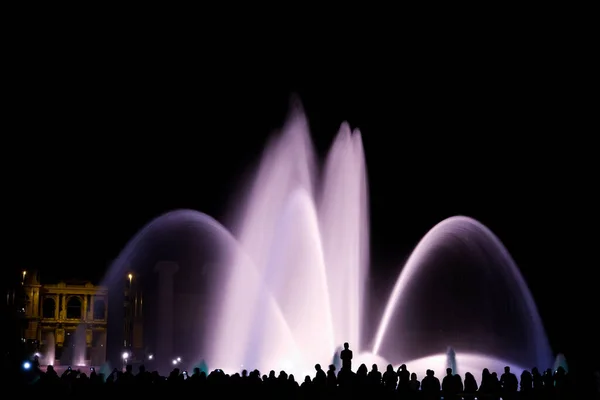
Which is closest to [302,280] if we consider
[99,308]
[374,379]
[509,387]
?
[374,379]

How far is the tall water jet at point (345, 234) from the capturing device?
27770mm

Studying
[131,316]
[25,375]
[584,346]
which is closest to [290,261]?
[25,375]

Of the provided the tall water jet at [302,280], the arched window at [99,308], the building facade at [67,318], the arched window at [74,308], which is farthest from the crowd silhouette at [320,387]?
the arched window at [99,308]

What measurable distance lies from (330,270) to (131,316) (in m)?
70.4

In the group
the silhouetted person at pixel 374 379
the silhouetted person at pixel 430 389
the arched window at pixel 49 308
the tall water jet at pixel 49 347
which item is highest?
the arched window at pixel 49 308

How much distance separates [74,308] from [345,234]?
241 feet

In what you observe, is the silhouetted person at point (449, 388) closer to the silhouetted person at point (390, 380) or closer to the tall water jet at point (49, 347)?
the silhouetted person at point (390, 380)

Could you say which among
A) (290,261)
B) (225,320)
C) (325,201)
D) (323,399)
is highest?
(325,201)

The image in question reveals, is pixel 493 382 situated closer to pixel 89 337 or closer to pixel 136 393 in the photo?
pixel 136 393

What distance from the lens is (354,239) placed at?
30.1 metres

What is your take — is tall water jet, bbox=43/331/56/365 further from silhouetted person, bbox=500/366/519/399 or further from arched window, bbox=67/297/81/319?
silhouetted person, bbox=500/366/519/399

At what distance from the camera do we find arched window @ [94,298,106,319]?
3829 inches

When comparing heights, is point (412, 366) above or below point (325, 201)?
below

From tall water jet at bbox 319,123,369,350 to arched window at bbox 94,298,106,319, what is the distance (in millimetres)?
72357
